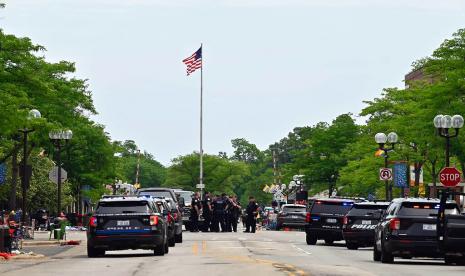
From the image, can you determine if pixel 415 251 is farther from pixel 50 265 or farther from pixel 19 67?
pixel 19 67

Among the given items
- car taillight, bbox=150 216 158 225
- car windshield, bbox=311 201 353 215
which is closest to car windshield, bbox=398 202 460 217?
car taillight, bbox=150 216 158 225

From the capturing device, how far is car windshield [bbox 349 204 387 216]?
40625 millimetres

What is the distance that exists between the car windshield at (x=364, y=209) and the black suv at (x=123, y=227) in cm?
906

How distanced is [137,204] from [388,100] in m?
55.6

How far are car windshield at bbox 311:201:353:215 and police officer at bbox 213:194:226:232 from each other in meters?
14.4

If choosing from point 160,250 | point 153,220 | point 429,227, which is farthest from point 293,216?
point 429,227

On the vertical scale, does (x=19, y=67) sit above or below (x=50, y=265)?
above

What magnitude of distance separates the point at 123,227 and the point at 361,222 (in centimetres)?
1019

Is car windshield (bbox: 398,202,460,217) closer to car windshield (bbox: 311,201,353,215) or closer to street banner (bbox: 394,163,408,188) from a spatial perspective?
car windshield (bbox: 311,201,353,215)

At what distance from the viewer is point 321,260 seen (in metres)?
32.0

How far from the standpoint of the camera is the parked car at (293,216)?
73750mm

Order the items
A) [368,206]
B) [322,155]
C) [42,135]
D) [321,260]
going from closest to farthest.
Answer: [321,260]
[368,206]
[42,135]
[322,155]

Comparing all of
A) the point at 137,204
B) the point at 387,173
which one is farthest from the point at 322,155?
the point at 137,204

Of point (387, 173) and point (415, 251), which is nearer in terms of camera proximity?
point (415, 251)
